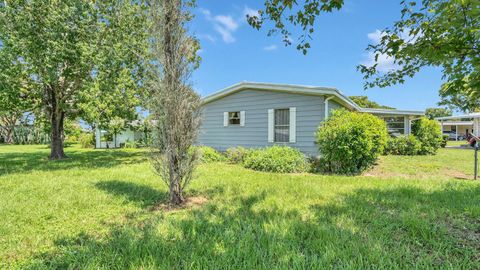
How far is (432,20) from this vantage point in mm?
3250

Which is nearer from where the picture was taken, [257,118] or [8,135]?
[257,118]

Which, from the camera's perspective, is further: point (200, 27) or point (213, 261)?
point (200, 27)

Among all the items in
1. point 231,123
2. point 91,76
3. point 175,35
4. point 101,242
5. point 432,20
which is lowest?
point 101,242

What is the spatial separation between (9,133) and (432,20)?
38.6 meters

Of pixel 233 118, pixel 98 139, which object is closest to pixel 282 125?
pixel 233 118

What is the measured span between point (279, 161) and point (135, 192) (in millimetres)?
4785

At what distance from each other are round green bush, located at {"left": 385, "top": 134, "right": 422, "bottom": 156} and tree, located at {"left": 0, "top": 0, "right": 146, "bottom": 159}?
44.1ft

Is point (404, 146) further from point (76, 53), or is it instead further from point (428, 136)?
point (76, 53)

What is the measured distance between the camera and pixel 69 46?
9.57m

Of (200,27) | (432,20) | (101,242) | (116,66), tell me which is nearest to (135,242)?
(101,242)

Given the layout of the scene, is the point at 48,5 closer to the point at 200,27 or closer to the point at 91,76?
the point at 91,76

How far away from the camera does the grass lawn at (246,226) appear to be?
266 centimetres

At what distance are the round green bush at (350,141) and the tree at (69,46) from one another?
22.4 feet

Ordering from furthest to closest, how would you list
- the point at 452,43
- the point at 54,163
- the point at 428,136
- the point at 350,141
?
the point at 428,136
the point at 54,163
the point at 350,141
the point at 452,43
